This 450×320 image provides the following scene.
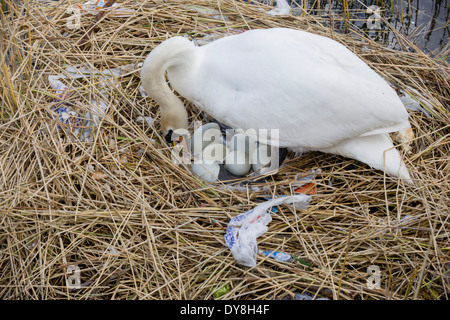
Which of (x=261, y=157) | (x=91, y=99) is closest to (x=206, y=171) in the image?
(x=261, y=157)

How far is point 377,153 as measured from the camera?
3250 mm

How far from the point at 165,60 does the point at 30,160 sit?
3.77ft

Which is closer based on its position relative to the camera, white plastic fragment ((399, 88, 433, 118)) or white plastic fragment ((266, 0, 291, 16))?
white plastic fragment ((399, 88, 433, 118))

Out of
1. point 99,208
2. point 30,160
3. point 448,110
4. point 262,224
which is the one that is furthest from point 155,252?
point 448,110

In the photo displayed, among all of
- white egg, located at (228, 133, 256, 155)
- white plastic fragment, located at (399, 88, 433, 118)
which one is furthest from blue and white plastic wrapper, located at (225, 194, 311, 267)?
white plastic fragment, located at (399, 88, 433, 118)

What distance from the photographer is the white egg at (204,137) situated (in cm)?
352

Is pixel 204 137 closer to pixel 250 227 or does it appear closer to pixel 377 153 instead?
pixel 250 227

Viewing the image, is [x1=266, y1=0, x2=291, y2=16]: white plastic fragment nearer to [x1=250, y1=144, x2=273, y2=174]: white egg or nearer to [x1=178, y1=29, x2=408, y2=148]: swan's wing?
[x1=178, y1=29, x2=408, y2=148]: swan's wing

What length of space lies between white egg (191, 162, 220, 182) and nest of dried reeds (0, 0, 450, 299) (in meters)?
0.10

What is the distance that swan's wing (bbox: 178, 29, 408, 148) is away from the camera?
9.97ft

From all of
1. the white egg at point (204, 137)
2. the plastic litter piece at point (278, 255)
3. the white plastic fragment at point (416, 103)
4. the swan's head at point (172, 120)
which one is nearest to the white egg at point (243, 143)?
the white egg at point (204, 137)

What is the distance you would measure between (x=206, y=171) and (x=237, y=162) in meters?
0.24

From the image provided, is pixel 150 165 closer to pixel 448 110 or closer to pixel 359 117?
pixel 359 117

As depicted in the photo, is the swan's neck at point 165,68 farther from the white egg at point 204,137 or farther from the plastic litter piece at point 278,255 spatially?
the plastic litter piece at point 278,255
